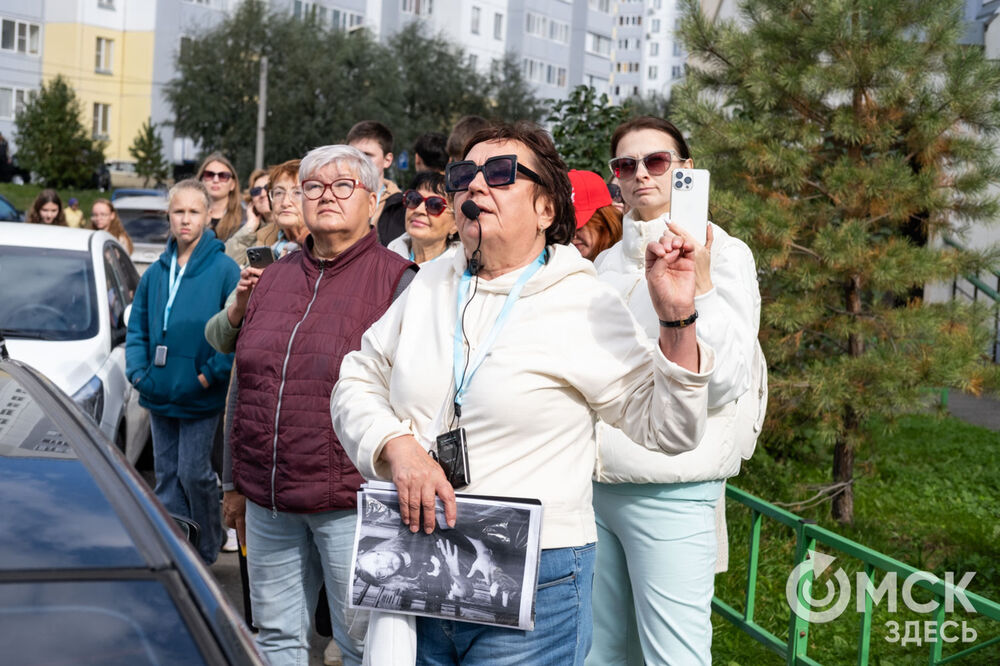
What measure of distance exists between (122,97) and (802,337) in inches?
2170

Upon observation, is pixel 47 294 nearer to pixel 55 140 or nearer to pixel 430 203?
pixel 430 203

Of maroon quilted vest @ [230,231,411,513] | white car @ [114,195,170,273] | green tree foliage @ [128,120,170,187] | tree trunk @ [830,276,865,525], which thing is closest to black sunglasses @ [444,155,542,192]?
maroon quilted vest @ [230,231,411,513]

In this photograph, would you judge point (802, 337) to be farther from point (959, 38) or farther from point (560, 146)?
point (560, 146)

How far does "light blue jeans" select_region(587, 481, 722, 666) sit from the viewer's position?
3477 mm

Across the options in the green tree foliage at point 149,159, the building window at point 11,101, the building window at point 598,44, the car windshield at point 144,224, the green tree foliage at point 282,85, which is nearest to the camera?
the car windshield at point 144,224

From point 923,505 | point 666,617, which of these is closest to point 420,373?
point 666,617

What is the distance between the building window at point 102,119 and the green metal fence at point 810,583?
55216mm

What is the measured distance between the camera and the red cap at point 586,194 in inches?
171

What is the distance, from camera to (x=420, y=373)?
2.79 metres

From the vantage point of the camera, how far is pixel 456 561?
8.54 ft

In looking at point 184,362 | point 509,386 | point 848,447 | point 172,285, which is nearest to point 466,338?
point 509,386

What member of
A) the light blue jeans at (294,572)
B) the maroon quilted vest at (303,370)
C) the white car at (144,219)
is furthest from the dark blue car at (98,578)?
the white car at (144,219)

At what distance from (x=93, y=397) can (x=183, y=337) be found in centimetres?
100

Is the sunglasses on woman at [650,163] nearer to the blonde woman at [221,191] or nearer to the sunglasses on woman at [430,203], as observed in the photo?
the sunglasses on woman at [430,203]
